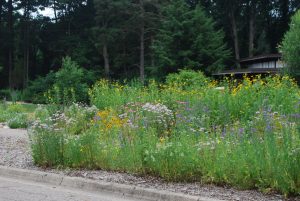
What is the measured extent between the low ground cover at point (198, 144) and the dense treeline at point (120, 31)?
117 ft

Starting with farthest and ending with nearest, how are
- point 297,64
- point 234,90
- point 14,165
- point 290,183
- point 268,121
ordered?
point 297,64, point 234,90, point 14,165, point 268,121, point 290,183

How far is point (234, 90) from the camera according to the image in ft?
43.8

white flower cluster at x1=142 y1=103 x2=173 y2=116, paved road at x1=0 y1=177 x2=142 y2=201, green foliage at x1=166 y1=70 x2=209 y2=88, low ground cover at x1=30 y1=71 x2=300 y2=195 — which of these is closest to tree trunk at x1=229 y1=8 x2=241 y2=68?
green foliage at x1=166 y1=70 x2=209 y2=88

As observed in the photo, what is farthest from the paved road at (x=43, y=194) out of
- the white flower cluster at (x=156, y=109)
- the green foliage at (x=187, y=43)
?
the green foliage at (x=187, y=43)

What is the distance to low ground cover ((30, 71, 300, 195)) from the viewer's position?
21.6 feet

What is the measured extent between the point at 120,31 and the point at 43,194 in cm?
4790

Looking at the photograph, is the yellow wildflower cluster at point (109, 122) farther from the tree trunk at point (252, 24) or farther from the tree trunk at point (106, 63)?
the tree trunk at point (252, 24)

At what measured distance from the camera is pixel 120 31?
54.2m

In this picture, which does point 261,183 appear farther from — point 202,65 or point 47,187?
point 202,65

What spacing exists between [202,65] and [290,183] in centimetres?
3916

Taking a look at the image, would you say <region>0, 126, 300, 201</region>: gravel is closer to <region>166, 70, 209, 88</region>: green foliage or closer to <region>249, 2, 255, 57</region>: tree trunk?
<region>166, 70, 209, 88</region>: green foliage

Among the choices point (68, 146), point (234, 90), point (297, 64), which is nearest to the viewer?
point (68, 146)

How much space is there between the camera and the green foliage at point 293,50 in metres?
31.8

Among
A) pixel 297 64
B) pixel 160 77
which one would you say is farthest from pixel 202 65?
pixel 297 64
